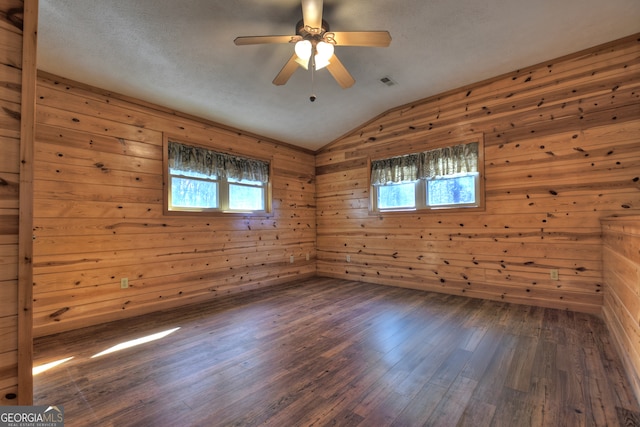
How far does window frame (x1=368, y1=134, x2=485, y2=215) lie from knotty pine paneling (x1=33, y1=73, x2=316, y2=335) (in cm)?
216

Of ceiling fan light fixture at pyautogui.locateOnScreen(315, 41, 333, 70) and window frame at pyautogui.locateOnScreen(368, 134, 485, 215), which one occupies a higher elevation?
ceiling fan light fixture at pyautogui.locateOnScreen(315, 41, 333, 70)

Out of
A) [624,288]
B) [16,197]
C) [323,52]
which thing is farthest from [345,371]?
[323,52]

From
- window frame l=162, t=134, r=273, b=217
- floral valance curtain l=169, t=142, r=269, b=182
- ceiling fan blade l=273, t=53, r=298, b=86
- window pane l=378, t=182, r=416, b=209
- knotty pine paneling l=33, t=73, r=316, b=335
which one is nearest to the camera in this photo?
ceiling fan blade l=273, t=53, r=298, b=86

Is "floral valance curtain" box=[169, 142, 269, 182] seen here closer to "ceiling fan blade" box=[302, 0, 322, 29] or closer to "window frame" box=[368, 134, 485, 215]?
"window frame" box=[368, 134, 485, 215]

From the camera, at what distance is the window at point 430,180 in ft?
12.9

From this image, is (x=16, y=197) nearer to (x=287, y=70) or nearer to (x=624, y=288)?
(x=287, y=70)

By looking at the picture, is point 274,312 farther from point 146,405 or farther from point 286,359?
point 146,405

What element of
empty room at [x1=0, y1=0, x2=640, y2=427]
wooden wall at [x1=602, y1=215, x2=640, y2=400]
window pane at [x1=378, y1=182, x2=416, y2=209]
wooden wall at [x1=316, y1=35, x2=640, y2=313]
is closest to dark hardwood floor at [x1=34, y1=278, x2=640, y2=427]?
empty room at [x1=0, y1=0, x2=640, y2=427]

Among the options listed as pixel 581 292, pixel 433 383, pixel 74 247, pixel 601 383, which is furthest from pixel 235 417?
pixel 581 292

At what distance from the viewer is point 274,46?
Result: 9.34ft

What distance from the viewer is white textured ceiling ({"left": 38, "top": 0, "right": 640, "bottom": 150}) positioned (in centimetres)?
237

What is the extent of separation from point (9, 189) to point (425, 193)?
4355mm

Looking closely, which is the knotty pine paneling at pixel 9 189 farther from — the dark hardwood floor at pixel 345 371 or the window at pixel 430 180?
the window at pixel 430 180

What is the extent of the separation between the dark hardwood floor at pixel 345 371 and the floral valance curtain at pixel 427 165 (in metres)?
1.93
